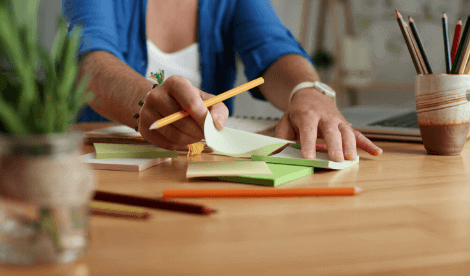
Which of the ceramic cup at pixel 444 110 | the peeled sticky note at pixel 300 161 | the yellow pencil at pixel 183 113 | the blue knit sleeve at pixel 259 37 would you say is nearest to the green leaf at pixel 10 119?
the yellow pencil at pixel 183 113

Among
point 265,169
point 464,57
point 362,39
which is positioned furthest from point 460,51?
point 362,39

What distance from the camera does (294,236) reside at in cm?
30

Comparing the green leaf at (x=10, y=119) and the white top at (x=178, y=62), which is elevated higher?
the green leaf at (x=10, y=119)

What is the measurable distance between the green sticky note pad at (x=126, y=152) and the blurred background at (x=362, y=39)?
2.13 metres

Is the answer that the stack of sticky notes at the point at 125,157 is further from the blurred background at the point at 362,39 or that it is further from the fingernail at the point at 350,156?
the blurred background at the point at 362,39

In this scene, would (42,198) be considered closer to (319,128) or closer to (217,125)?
(217,125)

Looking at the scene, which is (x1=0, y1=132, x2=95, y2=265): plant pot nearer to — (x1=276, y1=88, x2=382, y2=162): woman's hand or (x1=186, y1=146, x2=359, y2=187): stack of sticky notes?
(x1=186, y1=146, x2=359, y2=187): stack of sticky notes

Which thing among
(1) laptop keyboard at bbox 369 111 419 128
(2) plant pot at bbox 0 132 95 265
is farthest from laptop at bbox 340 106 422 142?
(2) plant pot at bbox 0 132 95 265

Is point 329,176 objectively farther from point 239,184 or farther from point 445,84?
point 445,84

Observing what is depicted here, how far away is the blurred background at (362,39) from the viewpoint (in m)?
2.64

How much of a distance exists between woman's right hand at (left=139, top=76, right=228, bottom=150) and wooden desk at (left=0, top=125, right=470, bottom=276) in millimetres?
97

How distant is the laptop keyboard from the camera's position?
2.85 feet

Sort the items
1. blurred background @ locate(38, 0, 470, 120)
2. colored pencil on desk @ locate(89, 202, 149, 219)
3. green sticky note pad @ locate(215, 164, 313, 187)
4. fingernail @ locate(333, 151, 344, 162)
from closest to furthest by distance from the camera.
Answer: colored pencil on desk @ locate(89, 202, 149, 219) → green sticky note pad @ locate(215, 164, 313, 187) → fingernail @ locate(333, 151, 344, 162) → blurred background @ locate(38, 0, 470, 120)

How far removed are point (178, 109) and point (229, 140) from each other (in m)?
0.09
